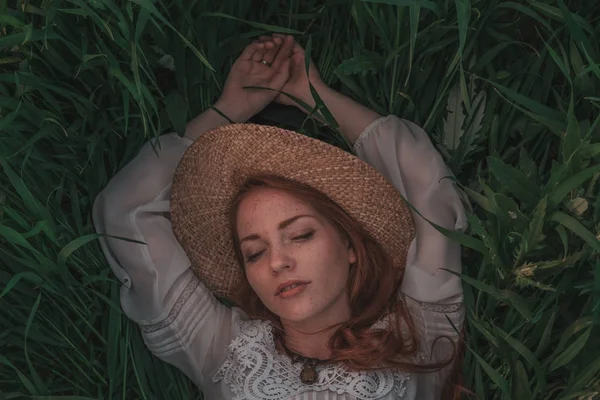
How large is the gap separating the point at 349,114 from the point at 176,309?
0.49m

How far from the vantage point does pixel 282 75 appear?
199cm

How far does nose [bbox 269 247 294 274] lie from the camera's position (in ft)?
5.85

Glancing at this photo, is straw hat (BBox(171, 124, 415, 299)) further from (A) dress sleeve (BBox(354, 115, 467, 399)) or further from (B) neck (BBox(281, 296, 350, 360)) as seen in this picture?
(B) neck (BBox(281, 296, 350, 360))

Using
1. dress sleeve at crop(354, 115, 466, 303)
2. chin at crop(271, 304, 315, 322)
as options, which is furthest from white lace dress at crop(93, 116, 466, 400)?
chin at crop(271, 304, 315, 322)

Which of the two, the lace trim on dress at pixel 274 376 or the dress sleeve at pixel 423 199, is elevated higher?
the dress sleeve at pixel 423 199

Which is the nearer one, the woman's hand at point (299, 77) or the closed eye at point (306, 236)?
the closed eye at point (306, 236)

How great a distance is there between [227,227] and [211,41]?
36cm

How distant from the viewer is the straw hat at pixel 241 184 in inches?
71.7

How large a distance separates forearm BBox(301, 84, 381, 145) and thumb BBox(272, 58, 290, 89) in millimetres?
79

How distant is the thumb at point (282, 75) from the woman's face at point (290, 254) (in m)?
0.25

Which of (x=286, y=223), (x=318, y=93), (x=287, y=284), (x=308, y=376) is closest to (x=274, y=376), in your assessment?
(x=308, y=376)

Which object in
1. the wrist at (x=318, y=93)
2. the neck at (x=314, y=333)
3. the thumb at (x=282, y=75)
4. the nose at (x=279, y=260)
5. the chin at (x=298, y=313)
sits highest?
the thumb at (x=282, y=75)

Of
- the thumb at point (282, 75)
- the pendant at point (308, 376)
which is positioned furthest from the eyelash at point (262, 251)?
the thumb at point (282, 75)

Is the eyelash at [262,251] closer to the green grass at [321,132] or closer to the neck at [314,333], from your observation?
the neck at [314,333]
